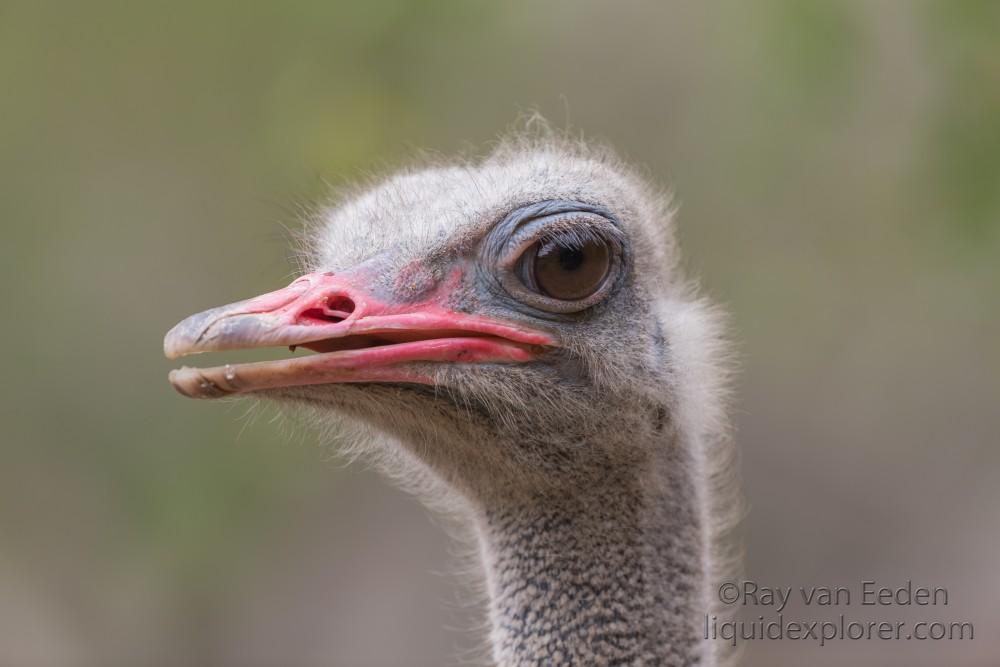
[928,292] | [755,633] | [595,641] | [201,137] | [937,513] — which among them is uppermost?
[201,137]

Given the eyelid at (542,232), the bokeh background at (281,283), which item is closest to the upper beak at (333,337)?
the eyelid at (542,232)

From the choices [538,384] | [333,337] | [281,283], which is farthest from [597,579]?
[281,283]

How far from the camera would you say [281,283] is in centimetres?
472

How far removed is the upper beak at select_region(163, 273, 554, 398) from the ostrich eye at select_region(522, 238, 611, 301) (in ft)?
0.28

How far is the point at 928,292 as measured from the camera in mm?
5145

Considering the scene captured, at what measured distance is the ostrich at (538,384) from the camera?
208 centimetres

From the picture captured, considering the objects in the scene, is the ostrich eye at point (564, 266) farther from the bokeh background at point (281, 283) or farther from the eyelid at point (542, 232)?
the bokeh background at point (281, 283)

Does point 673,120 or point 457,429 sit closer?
point 457,429

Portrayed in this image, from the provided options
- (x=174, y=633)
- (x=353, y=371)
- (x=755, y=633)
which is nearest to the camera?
(x=353, y=371)

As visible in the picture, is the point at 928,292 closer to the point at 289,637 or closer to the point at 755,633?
the point at 755,633

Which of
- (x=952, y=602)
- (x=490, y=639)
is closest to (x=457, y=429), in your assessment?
(x=490, y=639)

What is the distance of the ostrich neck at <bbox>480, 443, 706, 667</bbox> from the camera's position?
2.28 metres

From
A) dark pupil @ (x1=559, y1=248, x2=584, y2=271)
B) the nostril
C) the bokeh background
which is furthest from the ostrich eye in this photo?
the bokeh background

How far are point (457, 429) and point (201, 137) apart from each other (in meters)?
3.73
